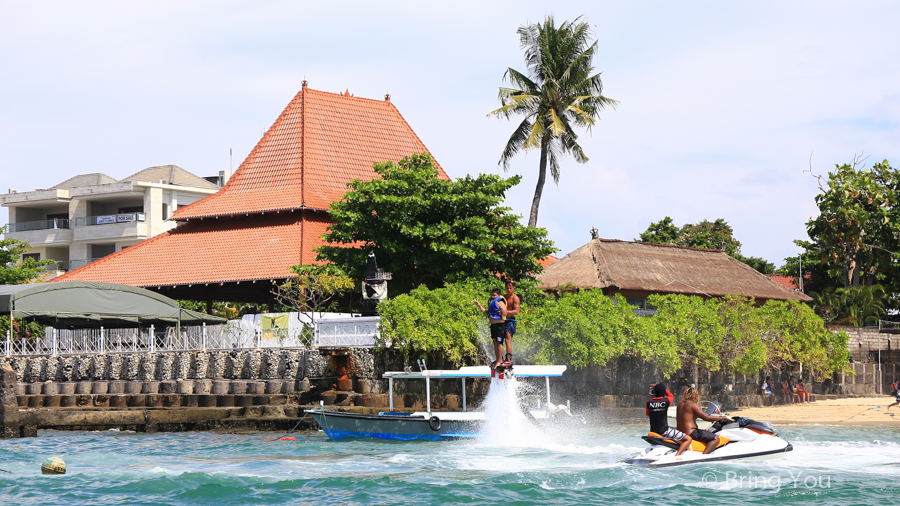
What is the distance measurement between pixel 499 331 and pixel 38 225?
47.7 metres

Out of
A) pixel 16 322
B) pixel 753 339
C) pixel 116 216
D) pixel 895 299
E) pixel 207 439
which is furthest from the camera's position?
pixel 116 216

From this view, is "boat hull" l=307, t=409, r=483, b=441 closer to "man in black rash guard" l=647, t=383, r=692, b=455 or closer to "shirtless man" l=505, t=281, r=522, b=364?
"shirtless man" l=505, t=281, r=522, b=364

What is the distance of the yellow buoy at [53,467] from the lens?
755 inches

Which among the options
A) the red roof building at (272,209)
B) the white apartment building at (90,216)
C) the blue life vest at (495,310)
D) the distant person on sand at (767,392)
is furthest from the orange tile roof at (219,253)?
the white apartment building at (90,216)

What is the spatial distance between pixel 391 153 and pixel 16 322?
15.9 metres

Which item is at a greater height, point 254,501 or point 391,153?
point 391,153

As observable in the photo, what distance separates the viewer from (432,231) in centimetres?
2998

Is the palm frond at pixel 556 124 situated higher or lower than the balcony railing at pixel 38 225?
higher

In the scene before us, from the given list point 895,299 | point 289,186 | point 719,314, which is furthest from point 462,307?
point 895,299

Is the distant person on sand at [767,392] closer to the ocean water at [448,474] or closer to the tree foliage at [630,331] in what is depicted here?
the tree foliage at [630,331]

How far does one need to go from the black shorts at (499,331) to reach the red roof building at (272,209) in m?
13.7

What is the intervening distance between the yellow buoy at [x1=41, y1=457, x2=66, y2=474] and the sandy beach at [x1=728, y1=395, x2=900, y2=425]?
1956 cm

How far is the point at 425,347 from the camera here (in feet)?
87.0

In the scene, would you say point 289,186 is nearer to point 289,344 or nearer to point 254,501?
point 289,344
